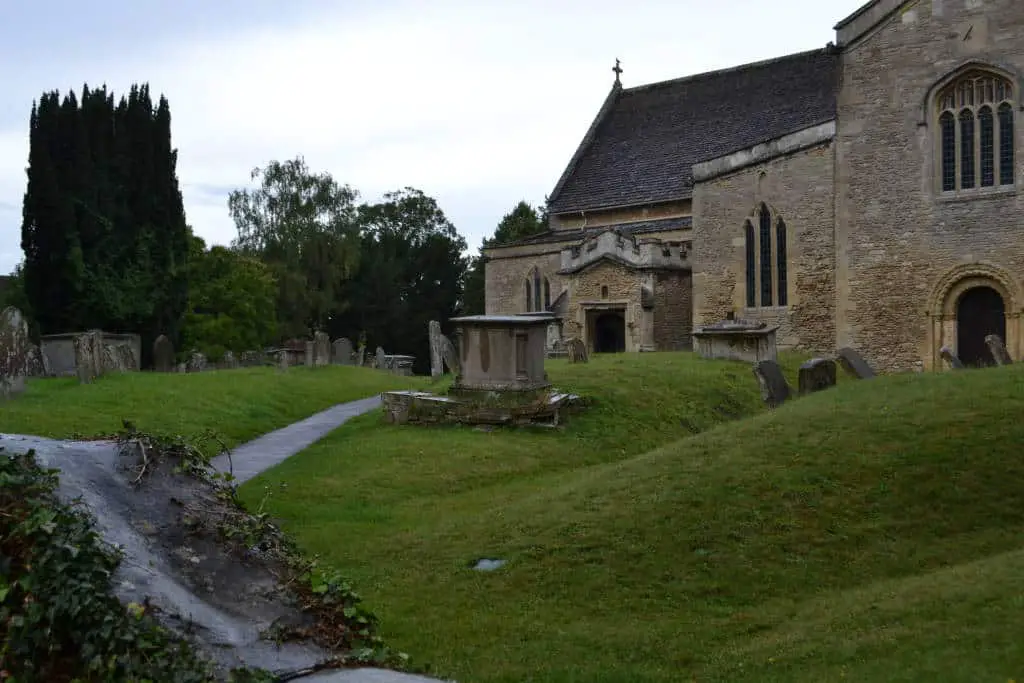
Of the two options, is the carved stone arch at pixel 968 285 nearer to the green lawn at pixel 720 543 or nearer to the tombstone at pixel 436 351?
the green lawn at pixel 720 543

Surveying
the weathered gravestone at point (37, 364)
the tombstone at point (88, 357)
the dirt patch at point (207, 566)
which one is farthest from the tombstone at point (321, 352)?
the dirt patch at point (207, 566)

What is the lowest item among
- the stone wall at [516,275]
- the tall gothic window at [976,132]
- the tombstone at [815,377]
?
the tombstone at [815,377]

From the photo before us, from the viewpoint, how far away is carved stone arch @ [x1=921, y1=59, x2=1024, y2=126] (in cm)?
2370

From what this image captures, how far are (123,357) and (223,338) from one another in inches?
614

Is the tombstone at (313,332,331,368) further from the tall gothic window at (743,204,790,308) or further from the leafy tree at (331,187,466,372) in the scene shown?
the leafy tree at (331,187,466,372)

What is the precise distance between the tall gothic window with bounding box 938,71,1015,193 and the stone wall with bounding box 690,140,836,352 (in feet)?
9.71

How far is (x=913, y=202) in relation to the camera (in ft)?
82.4

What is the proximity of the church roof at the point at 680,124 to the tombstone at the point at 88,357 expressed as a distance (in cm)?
2088

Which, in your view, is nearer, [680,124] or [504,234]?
[680,124]

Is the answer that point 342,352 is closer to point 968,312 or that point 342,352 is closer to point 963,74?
point 968,312

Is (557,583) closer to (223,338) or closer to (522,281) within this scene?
(522,281)

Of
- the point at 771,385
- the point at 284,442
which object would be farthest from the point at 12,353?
the point at 771,385

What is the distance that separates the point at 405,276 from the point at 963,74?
4030 centimetres

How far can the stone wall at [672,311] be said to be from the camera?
100ft
